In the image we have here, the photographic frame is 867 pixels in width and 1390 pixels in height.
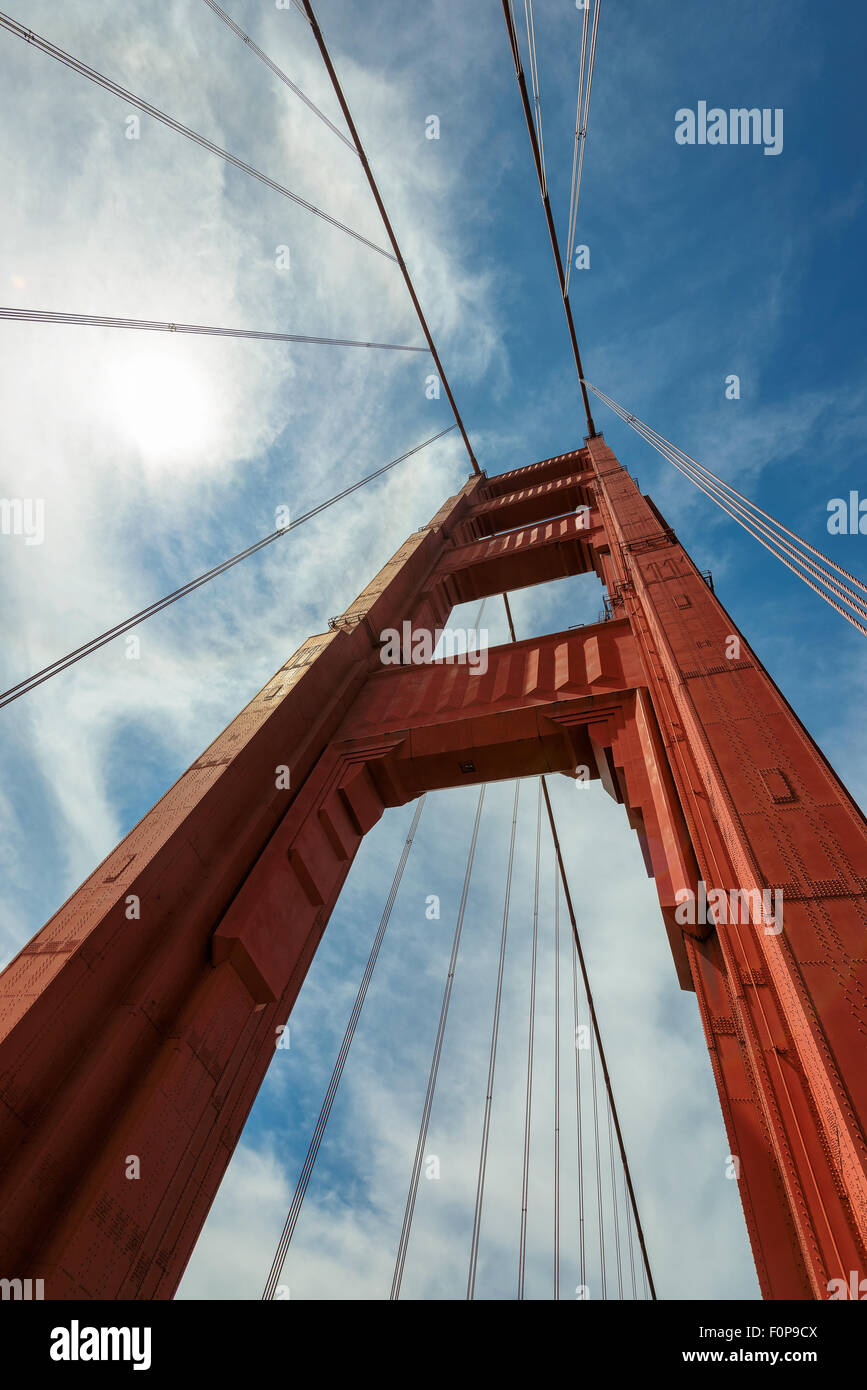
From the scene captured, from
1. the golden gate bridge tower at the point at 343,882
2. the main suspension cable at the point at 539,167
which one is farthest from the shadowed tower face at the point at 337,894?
the main suspension cable at the point at 539,167

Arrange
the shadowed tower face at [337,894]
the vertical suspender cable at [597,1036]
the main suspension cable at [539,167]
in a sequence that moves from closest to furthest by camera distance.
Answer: the shadowed tower face at [337,894], the main suspension cable at [539,167], the vertical suspender cable at [597,1036]

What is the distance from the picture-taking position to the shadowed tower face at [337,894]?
3.20 m

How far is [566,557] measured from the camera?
13727mm

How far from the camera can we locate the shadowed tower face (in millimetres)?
3197

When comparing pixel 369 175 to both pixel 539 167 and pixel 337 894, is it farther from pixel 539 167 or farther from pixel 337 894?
pixel 337 894

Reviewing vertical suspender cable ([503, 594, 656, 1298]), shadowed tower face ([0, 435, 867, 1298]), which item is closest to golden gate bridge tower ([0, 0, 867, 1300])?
shadowed tower face ([0, 435, 867, 1298])

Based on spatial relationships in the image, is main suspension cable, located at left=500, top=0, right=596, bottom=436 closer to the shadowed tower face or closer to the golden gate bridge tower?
the golden gate bridge tower

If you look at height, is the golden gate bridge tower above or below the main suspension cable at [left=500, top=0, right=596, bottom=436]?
below

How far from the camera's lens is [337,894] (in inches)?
280

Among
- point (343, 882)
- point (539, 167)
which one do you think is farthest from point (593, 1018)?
point (539, 167)

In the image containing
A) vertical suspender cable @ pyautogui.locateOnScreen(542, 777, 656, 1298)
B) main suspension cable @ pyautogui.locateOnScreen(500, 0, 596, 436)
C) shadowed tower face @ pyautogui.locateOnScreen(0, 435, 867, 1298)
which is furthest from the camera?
vertical suspender cable @ pyautogui.locateOnScreen(542, 777, 656, 1298)

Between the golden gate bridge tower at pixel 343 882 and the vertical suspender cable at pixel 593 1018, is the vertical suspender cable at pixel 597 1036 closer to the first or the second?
the vertical suspender cable at pixel 593 1018

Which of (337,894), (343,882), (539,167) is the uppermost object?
(539,167)
